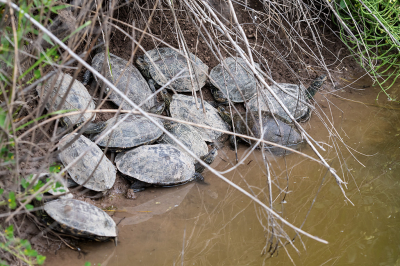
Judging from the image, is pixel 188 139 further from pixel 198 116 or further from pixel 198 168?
pixel 198 116

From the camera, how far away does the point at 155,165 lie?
123 inches

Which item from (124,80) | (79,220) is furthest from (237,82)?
(79,220)

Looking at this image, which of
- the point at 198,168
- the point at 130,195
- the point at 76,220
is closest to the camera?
the point at 76,220

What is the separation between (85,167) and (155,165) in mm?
669

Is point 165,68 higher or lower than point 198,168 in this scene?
higher

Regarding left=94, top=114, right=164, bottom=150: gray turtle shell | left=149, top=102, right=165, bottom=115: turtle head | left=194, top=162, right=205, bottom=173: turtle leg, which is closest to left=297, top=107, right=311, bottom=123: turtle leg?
left=194, top=162, right=205, bottom=173: turtle leg

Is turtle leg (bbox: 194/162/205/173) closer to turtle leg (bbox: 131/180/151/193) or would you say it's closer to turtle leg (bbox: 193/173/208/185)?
turtle leg (bbox: 193/173/208/185)

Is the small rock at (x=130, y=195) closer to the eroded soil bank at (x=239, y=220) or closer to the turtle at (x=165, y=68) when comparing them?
the eroded soil bank at (x=239, y=220)

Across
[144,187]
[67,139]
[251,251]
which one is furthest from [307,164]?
[67,139]

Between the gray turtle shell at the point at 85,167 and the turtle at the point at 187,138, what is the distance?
0.84m

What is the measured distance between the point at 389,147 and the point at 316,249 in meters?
2.22

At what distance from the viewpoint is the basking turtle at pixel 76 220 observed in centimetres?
218

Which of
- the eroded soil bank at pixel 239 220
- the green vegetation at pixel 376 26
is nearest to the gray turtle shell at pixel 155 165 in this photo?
the eroded soil bank at pixel 239 220

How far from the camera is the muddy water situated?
2.43m
